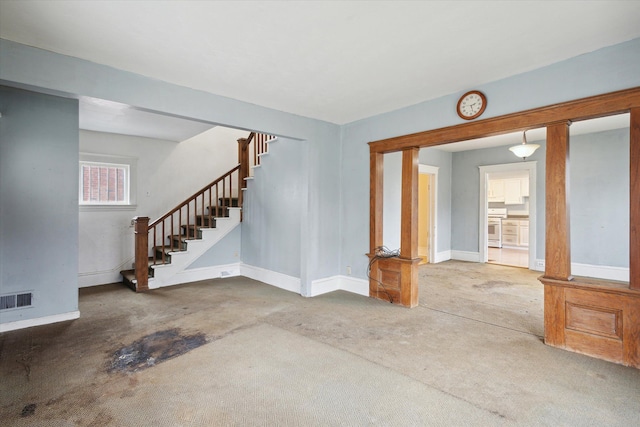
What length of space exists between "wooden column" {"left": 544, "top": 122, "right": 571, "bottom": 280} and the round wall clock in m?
0.67

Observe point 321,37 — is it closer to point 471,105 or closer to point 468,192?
point 471,105

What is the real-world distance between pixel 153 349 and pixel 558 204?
12.8 feet

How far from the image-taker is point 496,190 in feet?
34.1

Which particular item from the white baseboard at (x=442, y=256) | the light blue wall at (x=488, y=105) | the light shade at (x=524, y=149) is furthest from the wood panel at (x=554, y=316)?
the white baseboard at (x=442, y=256)

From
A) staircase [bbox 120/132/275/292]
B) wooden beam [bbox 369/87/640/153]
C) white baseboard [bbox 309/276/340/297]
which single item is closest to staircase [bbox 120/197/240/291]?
staircase [bbox 120/132/275/292]

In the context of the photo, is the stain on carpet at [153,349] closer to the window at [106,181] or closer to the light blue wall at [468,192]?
the window at [106,181]

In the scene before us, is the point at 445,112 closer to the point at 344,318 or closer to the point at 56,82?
the point at 344,318

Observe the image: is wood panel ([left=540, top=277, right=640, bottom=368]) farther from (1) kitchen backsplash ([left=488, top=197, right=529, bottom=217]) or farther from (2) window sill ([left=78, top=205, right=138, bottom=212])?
(1) kitchen backsplash ([left=488, top=197, right=529, bottom=217])

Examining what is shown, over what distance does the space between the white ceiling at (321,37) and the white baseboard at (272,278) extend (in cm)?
288

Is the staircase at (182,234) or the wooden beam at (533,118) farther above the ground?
the wooden beam at (533,118)

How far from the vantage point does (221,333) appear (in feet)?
10.6

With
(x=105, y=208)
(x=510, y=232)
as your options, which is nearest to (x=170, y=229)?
(x=105, y=208)

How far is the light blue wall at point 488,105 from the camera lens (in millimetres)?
2611

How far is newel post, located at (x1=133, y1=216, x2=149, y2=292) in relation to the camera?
482 centimetres
